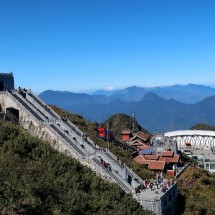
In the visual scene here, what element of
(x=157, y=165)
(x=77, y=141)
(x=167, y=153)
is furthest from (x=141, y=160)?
A: (x=77, y=141)

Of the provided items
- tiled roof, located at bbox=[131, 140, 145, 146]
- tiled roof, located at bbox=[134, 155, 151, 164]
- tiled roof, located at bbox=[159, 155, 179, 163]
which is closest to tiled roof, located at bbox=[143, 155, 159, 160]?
tiled roof, located at bbox=[159, 155, 179, 163]

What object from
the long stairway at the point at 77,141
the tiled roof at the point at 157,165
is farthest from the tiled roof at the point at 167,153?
the long stairway at the point at 77,141

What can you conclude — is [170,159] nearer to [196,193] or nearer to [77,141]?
[196,193]

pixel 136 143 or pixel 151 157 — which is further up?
pixel 151 157

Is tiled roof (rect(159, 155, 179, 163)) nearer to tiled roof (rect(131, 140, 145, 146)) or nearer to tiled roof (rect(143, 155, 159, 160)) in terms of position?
tiled roof (rect(143, 155, 159, 160))

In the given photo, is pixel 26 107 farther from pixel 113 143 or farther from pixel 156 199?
pixel 156 199

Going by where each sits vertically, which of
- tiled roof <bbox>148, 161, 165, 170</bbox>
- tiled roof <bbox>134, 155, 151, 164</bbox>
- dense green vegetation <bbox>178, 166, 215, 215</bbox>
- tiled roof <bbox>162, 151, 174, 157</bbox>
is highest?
tiled roof <bbox>162, 151, 174, 157</bbox>

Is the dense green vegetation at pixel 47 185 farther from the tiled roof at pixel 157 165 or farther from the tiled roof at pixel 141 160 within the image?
the tiled roof at pixel 141 160
